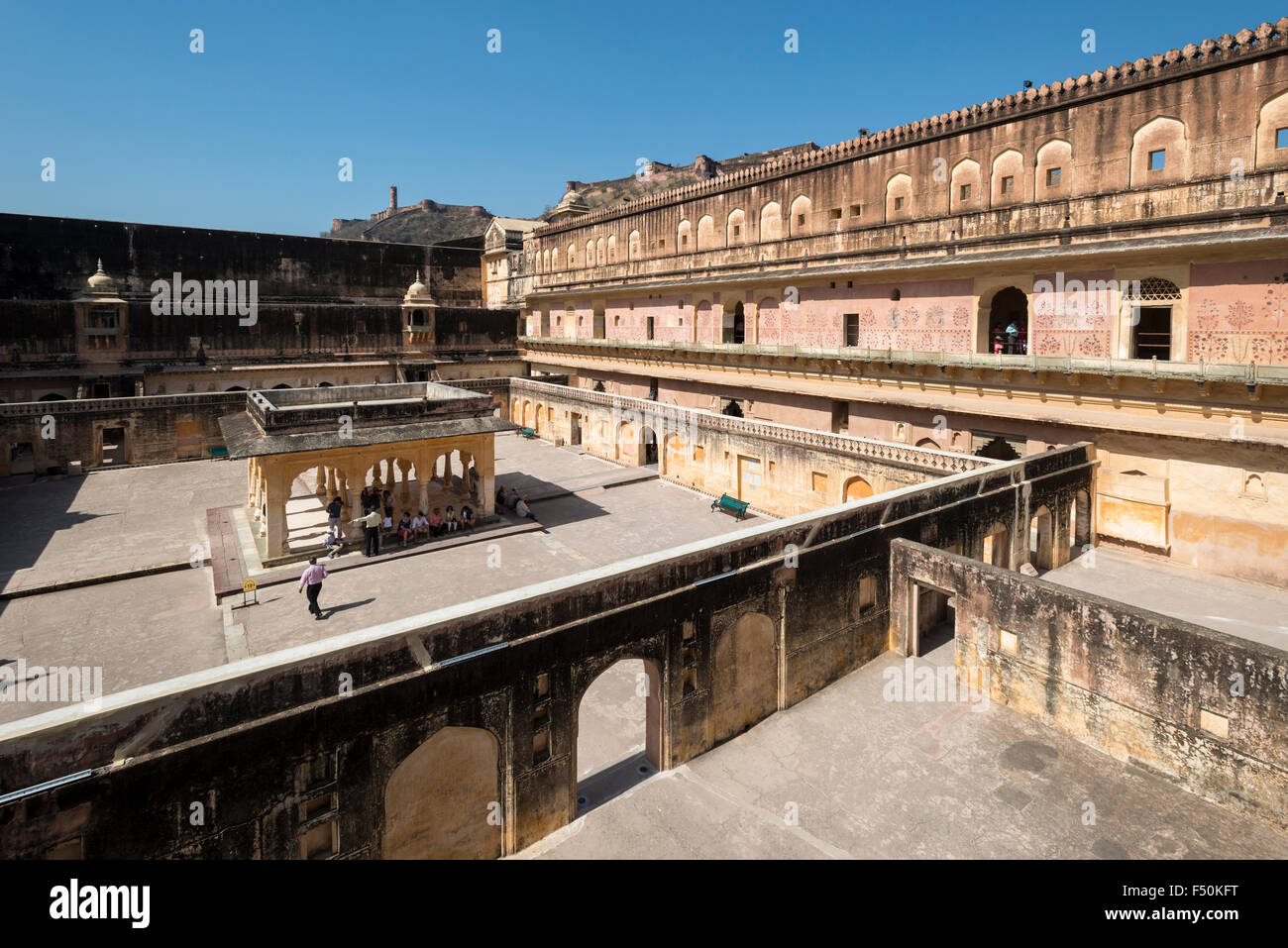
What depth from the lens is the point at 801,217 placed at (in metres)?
26.6

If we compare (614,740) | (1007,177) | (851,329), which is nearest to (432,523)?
(614,740)

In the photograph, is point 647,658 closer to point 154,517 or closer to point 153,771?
point 153,771

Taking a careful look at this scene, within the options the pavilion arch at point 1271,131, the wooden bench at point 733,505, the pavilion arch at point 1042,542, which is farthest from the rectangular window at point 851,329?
the pavilion arch at point 1271,131

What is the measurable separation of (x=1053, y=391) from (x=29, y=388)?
4154 cm

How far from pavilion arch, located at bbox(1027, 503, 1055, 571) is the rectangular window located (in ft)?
30.6

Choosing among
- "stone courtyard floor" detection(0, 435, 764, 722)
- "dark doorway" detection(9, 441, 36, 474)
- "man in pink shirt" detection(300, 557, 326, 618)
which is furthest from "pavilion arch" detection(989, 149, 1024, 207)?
"dark doorway" detection(9, 441, 36, 474)

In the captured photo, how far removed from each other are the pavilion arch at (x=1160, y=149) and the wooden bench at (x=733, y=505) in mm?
13256

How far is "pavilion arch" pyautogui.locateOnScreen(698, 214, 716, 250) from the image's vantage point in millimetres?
31172

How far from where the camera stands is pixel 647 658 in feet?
32.6

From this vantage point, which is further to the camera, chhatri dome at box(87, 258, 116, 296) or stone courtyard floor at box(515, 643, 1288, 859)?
chhatri dome at box(87, 258, 116, 296)

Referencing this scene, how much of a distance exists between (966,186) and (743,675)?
17268 mm

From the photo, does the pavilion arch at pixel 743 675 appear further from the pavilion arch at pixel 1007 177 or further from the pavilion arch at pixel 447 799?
the pavilion arch at pixel 1007 177

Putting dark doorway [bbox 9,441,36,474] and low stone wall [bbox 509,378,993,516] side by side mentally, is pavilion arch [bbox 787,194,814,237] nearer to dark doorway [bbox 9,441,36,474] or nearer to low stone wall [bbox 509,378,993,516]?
low stone wall [bbox 509,378,993,516]

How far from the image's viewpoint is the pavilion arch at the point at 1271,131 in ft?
49.6
